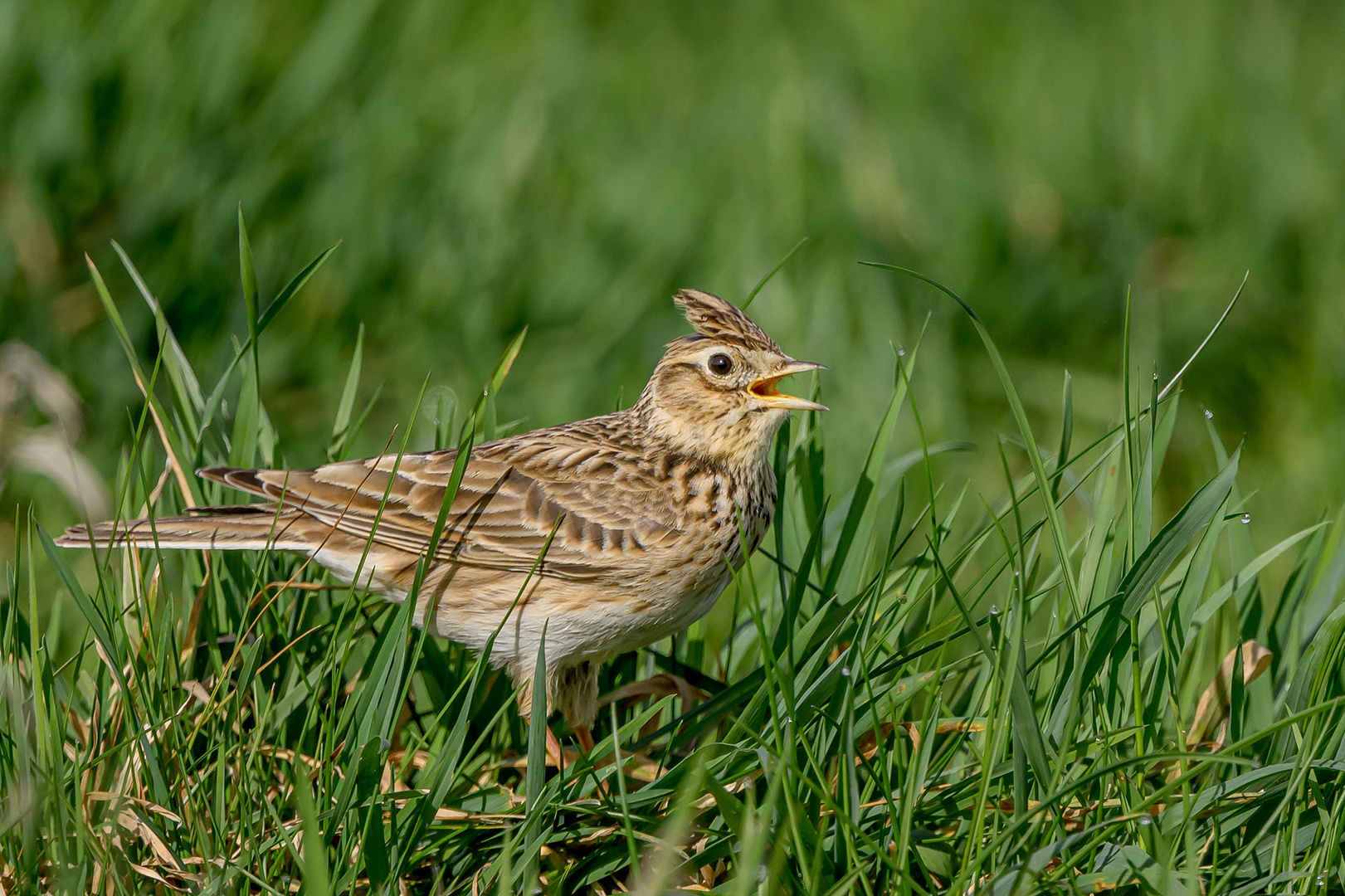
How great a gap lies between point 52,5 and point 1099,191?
223 inches

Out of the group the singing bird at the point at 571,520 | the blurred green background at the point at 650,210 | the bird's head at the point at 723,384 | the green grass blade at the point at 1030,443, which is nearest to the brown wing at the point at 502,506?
the singing bird at the point at 571,520

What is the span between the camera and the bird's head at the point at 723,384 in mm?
4285

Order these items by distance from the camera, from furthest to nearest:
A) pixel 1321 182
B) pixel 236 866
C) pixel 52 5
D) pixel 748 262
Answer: pixel 1321 182 → pixel 748 262 → pixel 52 5 → pixel 236 866

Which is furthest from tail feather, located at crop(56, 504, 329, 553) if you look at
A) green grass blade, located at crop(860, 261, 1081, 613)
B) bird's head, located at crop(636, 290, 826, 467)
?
green grass blade, located at crop(860, 261, 1081, 613)

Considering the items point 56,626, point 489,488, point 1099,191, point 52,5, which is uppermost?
point 52,5

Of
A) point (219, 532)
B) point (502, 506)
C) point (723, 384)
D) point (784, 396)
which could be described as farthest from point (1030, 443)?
point (219, 532)

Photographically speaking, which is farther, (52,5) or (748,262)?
(748,262)

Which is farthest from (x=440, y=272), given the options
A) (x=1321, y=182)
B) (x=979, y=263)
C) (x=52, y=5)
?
(x=1321, y=182)

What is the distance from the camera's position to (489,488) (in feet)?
14.0

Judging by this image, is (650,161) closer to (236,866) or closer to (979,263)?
(979,263)

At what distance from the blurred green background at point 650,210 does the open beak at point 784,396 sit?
5.89ft

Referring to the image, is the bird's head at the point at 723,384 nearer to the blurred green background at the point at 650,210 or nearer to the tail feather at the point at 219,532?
the tail feather at the point at 219,532

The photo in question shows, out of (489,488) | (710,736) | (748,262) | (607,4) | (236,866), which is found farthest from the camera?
(607,4)

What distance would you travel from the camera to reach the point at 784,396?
429 centimetres
